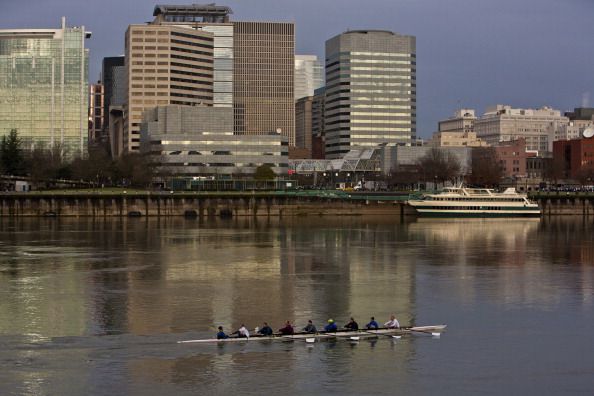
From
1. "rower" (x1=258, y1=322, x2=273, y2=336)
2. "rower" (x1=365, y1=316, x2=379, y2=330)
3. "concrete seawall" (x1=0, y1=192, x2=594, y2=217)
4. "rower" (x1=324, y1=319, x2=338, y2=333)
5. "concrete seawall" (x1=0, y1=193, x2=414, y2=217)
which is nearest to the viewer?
"rower" (x1=258, y1=322, x2=273, y2=336)

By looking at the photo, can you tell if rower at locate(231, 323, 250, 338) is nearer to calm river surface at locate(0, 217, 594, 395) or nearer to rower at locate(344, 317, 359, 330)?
calm river surface at locate(0, 217, 594, 395)

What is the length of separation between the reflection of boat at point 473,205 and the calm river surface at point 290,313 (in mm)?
64653

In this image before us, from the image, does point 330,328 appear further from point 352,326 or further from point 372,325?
point 372,325

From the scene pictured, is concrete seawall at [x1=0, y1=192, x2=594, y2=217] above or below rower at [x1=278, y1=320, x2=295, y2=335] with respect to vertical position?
above

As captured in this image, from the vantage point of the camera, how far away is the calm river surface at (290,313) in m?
42.6

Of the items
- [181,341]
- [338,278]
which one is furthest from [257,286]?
[181,341]

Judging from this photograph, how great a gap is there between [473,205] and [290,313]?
124224mm

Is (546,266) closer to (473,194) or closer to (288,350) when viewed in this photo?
(288,350)

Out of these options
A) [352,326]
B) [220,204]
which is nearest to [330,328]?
[352,326]

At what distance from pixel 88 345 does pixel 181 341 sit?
15.2ft

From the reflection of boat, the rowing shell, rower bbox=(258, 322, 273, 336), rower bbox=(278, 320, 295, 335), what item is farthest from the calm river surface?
the reflection of boat

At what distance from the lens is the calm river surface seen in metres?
42.6

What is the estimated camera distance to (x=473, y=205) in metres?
178

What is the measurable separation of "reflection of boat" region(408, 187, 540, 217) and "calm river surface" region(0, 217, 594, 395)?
2545 inches
